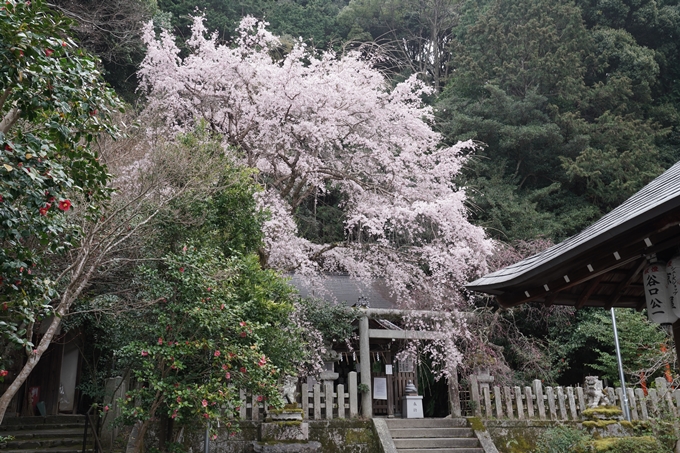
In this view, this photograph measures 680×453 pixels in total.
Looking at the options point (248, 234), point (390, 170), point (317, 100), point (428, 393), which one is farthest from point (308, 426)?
point (428, 393)

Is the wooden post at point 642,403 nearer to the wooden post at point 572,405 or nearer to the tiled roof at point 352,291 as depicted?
the wooden post at point 572,405

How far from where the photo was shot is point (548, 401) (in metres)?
10.7

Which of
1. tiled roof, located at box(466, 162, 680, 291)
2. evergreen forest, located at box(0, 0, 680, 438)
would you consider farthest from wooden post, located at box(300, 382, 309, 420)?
tiled roof, located at box(466, 162, 680, 291)

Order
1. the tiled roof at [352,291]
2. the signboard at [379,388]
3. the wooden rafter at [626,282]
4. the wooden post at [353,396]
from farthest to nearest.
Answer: the tiled roof at [352,291]
the signboard at [379,388]
the wooden post at [353,396]
the wooden rafter at [626,282]

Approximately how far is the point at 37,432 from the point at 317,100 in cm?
775

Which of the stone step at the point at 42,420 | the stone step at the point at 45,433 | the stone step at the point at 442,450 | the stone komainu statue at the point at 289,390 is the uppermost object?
the stone komainu statue at the point at 289,390

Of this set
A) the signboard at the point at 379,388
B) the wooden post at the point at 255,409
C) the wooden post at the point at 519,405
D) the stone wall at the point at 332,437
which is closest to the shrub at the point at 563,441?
the wooden post at the point at 519,405

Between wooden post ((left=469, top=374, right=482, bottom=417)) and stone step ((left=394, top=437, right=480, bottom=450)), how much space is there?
0.62m

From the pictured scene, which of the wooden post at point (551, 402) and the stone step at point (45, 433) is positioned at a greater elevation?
the wooden post at point (551, 402)

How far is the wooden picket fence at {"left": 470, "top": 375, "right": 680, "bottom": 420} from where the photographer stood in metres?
10.3

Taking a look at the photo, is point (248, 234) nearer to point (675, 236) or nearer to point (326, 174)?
point (326, 174)

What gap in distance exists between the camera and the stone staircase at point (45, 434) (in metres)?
8.91

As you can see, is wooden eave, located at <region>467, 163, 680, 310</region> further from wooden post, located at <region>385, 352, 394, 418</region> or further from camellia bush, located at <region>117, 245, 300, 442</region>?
wooden post, located at <region>385, 352, 394, 418</region>

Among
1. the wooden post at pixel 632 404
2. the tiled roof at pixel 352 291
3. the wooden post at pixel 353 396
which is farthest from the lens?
the tiled roof at pixel 352 291
